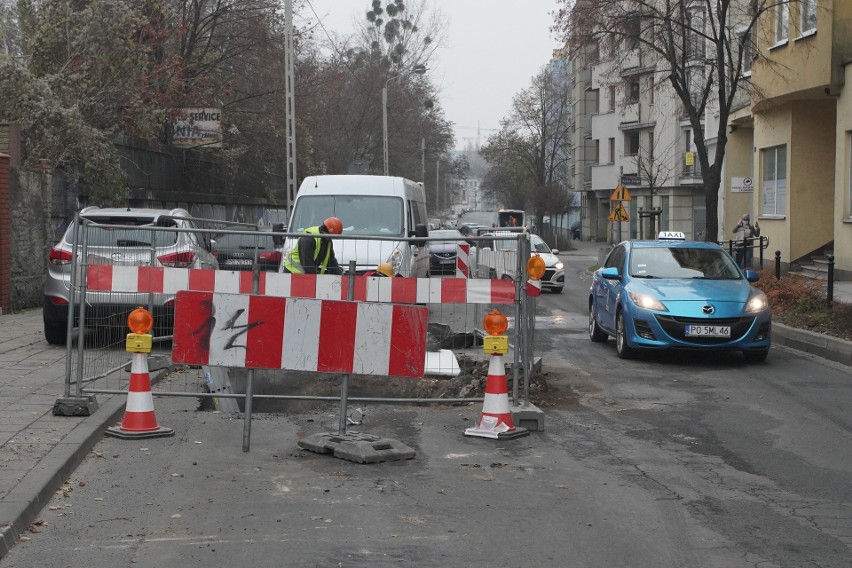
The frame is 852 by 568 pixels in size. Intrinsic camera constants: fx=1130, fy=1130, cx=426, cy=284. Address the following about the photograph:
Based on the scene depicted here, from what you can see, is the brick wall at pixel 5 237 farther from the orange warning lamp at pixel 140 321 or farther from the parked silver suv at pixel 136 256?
the orange warning lamp at pixel 140 321

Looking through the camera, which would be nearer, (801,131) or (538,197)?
(801,131)

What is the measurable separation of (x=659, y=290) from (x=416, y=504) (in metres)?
7.95

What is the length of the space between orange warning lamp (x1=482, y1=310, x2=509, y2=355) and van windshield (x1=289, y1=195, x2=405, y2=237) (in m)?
9.11

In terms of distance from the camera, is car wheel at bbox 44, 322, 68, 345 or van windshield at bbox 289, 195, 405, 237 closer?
car wheel at bbox 44, 322, 68, 345

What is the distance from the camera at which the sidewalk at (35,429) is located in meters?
6.18

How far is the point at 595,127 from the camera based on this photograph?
2975 inches

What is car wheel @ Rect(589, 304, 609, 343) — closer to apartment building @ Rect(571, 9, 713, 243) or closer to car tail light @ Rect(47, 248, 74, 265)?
car tail light @ Rect(47, 248, 74, 265)

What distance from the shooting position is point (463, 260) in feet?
32.6

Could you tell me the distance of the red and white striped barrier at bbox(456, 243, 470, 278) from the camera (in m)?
9.54

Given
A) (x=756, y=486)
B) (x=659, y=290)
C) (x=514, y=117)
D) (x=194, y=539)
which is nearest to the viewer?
(x=194, y=539)

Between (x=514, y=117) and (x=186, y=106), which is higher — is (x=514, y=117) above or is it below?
above

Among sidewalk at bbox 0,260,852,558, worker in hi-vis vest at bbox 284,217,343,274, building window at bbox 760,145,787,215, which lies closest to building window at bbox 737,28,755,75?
building window at bbox 760,145,787,215

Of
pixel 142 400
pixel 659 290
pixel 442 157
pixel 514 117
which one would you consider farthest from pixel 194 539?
pixel 442 157

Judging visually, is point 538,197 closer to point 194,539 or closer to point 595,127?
point 595,127
